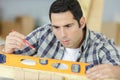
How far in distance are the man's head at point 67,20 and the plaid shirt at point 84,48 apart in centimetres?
4

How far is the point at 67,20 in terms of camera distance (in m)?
0.54

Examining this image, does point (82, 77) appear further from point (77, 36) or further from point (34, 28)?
point (34, 28)

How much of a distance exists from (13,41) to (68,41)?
0.13 metres

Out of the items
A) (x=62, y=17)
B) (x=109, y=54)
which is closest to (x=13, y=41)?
(x=62, y=17)

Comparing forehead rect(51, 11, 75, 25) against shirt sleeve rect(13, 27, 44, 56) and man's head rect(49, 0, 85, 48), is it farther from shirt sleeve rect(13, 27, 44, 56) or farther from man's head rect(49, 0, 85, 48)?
shirt sleeve rect(13, 27, 44, 56)

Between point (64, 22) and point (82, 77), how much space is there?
0.50 ft

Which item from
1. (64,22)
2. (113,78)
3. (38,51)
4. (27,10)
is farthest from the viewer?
(27,10)

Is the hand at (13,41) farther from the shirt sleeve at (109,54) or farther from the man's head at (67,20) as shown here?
the shirt sleeve at (109,54)

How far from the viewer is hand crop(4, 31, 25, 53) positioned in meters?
0.48

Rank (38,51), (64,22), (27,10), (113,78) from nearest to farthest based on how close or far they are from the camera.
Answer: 1. (113,78)
2. (64,22)
3. (38,51)
4. (27,10)

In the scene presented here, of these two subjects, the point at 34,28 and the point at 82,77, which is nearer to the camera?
the point at 82,77

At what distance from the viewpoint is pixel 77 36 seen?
0.59 meters

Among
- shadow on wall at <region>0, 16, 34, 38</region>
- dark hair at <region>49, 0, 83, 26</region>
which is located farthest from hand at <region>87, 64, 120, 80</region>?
shadow on wall at <region>0, 16, 34, 38</region>

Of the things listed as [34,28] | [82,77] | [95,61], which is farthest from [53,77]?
[34,28]
